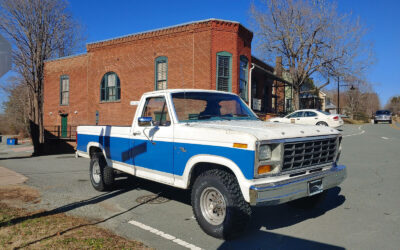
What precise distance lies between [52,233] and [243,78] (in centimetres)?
1676

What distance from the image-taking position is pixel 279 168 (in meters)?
3.69

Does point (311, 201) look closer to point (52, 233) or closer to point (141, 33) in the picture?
point (52, 233)

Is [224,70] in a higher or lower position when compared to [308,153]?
higher

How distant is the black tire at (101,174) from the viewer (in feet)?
20.8

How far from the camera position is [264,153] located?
11.8 ft

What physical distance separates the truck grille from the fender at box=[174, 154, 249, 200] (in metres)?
0.62

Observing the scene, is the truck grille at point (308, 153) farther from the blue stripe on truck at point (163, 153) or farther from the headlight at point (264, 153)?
the blue stripe on truck at point (163, 153)

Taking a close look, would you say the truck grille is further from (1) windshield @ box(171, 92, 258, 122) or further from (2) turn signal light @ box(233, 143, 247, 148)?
(1) windshield @ box(171, 92, 258, 122)

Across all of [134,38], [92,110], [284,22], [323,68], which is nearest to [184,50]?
[134,38]

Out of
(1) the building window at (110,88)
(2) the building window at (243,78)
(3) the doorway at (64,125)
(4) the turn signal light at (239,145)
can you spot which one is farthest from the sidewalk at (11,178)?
(3) the doorway at (64,125)

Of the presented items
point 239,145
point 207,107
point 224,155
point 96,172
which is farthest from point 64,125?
point 239,145

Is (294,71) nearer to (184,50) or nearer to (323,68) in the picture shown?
(323,68)

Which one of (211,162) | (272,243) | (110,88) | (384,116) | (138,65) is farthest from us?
(384,116)

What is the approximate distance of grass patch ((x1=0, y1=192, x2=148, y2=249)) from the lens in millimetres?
3658
